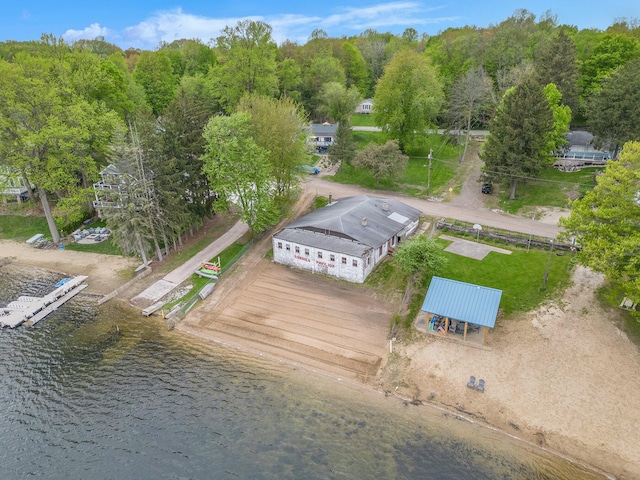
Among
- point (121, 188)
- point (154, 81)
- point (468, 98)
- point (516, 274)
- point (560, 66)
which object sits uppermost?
point (560, 66)

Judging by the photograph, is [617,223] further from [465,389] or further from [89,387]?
[89,387]

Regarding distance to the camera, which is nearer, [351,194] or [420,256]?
[420,256]

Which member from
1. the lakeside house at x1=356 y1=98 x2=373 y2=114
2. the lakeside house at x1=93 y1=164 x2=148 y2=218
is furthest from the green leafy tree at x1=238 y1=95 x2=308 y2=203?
the lakeside house at x1=356 y1=98 x2=373 y2=114

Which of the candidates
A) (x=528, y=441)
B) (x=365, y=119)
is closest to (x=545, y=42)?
(x=365, y=119)

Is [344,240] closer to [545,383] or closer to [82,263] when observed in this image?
[545,383]

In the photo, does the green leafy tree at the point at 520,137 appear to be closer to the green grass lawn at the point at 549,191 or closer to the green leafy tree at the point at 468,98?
the green grass lawn at the point at 549,191

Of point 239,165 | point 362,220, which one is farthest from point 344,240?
point 239,165

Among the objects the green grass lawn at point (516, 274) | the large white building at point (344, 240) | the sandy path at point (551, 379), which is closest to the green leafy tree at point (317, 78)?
the large white building at point (344, 240)

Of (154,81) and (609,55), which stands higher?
(609,55)
